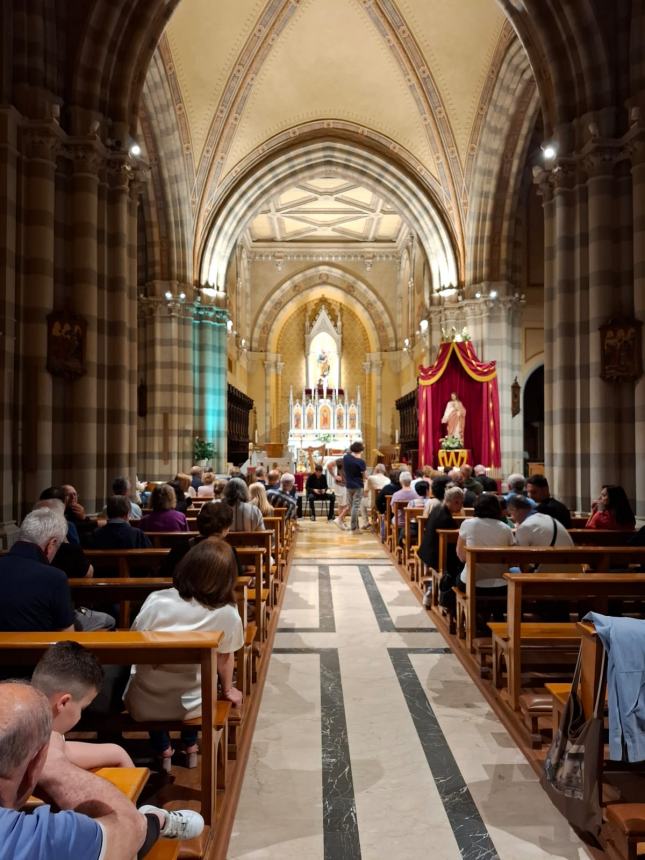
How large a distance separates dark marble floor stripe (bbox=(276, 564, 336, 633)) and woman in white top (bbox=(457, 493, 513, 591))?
1.63 meters

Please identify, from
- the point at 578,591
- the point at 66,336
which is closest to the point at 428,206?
→ the point at 66,336

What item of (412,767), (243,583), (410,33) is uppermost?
(410,33)

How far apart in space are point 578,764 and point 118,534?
3742 millimetres

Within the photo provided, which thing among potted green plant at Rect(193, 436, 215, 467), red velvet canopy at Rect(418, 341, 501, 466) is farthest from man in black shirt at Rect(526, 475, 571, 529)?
potted green plant at Rect(193, 436, 215, 467)

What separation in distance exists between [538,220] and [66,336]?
47.5 feet

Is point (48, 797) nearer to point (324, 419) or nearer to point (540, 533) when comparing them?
point (540, 533)

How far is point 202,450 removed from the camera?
17.5m

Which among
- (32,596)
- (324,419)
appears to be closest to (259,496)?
(32,596)

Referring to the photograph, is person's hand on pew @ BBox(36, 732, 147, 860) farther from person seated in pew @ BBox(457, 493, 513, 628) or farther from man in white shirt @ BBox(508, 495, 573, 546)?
man in white shirt @ BBox(508, 495, 573, 546)

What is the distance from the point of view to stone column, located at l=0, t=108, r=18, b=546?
7.25m

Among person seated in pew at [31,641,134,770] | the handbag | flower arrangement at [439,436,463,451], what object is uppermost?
flower arrangement at [439,436,463,451]

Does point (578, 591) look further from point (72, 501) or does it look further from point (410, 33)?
point (410, 33)

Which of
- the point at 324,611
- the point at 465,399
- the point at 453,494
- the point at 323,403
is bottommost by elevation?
the point at 324,611

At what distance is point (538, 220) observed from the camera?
61.2 ft
